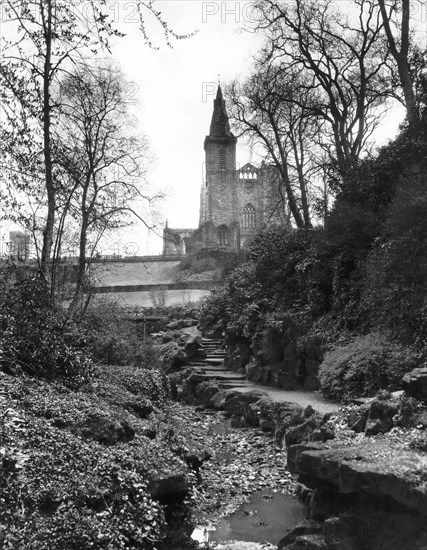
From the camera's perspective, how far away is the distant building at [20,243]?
11.9m

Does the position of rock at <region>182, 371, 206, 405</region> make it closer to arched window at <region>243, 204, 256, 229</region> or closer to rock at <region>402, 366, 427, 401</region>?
rock at <region>402, 366, 427, 401</region>

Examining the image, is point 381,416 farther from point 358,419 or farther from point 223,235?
point 223,235

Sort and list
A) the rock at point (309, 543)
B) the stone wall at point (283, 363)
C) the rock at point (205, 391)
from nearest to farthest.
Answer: the rock at point (309, 543), the stone wall at point (283, 363), the rock at point (205, 391)

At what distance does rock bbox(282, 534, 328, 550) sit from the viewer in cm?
471

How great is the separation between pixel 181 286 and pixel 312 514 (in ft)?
131

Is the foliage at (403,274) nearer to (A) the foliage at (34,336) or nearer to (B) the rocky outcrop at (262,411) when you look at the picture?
(B) the rocky outcrop at (262,411)

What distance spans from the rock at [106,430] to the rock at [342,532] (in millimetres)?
2566

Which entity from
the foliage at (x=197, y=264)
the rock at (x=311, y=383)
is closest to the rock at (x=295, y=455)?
the rock at (x=311, y=383)

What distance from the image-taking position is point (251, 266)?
21734 mm

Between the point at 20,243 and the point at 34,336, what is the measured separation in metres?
5.25

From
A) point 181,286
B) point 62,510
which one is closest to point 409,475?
point 62,510

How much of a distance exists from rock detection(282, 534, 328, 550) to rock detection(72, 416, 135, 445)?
7.49 feet

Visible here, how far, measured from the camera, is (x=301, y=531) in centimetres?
512

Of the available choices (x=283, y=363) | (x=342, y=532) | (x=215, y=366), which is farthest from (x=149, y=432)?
(x=215, y=366)
